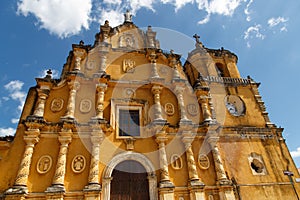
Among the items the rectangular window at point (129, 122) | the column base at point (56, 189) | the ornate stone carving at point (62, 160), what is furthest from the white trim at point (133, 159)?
the ornate stone carving at point (62, 160)

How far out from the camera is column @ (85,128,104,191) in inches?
359

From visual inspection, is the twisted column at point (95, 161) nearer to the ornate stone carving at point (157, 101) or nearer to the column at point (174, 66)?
the ornate stone carving at point (157, 101)

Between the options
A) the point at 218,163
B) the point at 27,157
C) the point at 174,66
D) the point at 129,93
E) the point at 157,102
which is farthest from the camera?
the point at 174,66

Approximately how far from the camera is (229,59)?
16.7 m

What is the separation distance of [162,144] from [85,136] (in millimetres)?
3943

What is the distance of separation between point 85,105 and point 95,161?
3.36 metres

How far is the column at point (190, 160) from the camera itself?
1018 centimetres

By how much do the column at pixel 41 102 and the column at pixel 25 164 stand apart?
1053 millimetres

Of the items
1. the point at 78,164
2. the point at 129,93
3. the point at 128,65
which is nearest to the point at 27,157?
the point at 78,164

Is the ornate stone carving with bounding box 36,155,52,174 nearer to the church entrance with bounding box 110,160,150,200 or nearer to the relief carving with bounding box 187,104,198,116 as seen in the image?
the church entrance with bounding box 110,160,150,200

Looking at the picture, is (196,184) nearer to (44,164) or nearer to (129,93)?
(129,93)

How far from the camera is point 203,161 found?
37.1ft

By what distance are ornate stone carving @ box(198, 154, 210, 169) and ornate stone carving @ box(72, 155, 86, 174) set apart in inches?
235

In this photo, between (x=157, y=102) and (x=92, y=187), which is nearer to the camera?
(x=92, y=187)
